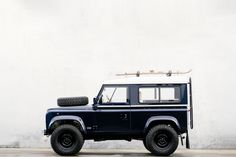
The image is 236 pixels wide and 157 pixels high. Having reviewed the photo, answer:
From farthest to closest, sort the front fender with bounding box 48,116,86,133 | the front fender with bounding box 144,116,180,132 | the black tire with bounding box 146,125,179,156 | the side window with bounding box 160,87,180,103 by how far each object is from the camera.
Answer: the front fender with bounding box 48,116,86,133
the side window with bounding box 160,87,180,103
the front fender with bounding box 144,116,180,132
the black tire with bounding box 146,125,179,156

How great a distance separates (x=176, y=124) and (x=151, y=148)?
87cm

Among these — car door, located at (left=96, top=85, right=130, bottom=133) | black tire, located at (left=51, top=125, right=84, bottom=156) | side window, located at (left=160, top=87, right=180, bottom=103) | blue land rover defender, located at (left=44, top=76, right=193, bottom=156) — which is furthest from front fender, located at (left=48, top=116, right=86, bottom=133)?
side window, located at (left=160, top=87, right=180, bottom=103)

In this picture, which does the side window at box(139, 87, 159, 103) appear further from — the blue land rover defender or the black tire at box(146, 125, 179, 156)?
the black tire at box(146, 125, 179, 156)

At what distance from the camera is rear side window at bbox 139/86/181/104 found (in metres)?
13.5

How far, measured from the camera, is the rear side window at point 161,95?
13523mm

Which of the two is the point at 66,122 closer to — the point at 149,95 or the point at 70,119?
the point at 70,119

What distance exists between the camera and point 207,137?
54.4 ft

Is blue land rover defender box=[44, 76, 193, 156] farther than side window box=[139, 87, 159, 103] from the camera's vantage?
No

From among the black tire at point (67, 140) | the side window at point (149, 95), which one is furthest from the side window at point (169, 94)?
the black tire at point (67, 140)

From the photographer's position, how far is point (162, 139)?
44.2 feet

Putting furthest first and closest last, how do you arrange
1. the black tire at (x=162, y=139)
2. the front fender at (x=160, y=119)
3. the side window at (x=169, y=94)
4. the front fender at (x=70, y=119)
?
the front fender at (x=70, y=119) < the side window at (x=169, y=94) < the front fender at (x=160, y=119) < the black tire at (x=162, y=139)

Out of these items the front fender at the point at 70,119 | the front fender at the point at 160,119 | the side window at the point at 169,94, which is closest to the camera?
the front fender at the point at 160,119

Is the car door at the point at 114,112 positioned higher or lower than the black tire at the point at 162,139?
higher

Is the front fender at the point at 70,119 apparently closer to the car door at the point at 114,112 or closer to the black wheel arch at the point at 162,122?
the car door at the point at 114,112
